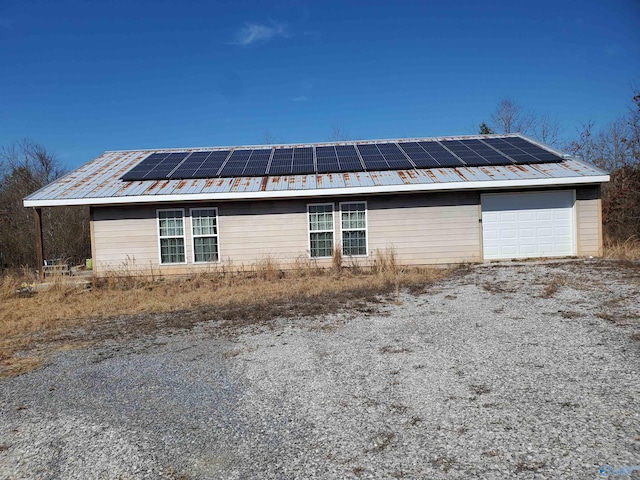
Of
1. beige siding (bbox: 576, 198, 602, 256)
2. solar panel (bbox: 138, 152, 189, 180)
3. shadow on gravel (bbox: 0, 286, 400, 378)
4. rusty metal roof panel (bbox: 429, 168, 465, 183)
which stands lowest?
shadow on gravel (bbox: 0, 286, 400, 378)

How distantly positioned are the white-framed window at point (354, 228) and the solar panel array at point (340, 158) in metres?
1.32

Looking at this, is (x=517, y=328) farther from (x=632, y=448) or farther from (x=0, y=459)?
(x=0, y=459)

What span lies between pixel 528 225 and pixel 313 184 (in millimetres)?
6210

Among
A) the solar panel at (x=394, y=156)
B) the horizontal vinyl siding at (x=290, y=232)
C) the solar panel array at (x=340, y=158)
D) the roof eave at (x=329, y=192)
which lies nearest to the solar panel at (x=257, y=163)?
the solar panel array at (x=340, y=158)

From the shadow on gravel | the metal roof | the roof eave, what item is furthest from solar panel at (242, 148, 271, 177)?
the shadow on gravel

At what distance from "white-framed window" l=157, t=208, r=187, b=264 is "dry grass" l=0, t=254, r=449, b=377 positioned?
2.34ft

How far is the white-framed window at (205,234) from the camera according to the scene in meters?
13.0

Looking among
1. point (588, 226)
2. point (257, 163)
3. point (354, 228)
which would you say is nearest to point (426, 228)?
point (354, 228)

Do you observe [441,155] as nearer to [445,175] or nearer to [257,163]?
[445,175]

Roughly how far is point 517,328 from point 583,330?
0.77 meters

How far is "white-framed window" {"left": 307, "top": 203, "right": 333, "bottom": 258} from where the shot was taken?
13055mm

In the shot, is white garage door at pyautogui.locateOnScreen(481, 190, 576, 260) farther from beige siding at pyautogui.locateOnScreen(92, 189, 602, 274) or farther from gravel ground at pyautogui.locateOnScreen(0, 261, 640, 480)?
gravel ground at pyautogui.locateOnScreen(0, 261, 640, 480)

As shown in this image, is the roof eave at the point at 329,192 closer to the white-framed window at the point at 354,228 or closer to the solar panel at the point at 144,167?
the white-framed window at the point at 354,228

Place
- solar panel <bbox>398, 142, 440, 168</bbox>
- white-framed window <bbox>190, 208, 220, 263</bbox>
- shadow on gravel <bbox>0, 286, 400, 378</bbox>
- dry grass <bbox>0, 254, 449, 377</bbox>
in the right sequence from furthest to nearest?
solar panel <bbox>398, 142, 440, 168</bbox>, white-framed window <bbox>190, 208, 220, 263</bbox>, dry grass <bbox>0, 254, 449, 377</bbox>, shadow on gravel <bbox>0, 286, 400, 378</bbox>
